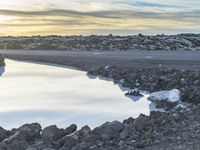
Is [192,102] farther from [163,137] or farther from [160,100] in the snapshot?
[163,137]

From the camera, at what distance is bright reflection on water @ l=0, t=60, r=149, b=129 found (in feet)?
67.4

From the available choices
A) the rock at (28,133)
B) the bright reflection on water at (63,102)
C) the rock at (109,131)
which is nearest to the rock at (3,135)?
the rock at (28,133)

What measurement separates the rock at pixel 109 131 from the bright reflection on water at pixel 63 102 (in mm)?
3843

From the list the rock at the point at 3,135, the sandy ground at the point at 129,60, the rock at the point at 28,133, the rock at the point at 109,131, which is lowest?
the sandy ground at the point at 129,60

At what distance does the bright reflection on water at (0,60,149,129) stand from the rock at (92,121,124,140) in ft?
12.6

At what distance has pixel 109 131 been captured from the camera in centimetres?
1480

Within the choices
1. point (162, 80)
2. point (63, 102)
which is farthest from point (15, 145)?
point (162, 80)

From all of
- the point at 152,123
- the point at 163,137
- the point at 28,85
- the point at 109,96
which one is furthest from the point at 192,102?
the point at 28,85

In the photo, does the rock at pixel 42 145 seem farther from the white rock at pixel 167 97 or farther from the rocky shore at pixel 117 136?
the white rock at pixel 167 97

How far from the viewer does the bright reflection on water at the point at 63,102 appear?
20.5 metres

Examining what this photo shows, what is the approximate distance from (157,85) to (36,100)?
7517mm

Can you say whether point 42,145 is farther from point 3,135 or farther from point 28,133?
point 3,135

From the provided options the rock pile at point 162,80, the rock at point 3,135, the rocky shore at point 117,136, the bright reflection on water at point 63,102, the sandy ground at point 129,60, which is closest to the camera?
the rocky shore at point 117,136

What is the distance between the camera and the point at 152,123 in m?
16.0
